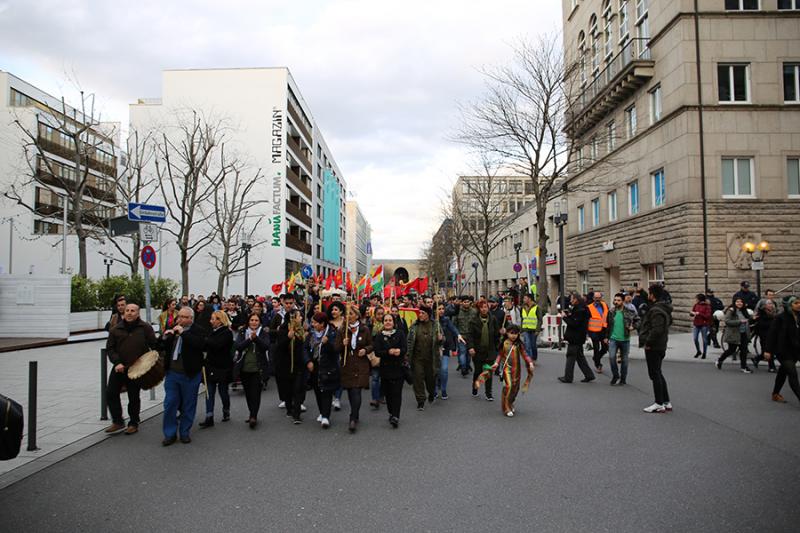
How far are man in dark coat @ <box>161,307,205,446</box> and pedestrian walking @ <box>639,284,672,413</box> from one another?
21.1 feet

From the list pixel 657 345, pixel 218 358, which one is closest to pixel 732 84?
pixel 657 345

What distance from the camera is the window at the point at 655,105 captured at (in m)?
23.8

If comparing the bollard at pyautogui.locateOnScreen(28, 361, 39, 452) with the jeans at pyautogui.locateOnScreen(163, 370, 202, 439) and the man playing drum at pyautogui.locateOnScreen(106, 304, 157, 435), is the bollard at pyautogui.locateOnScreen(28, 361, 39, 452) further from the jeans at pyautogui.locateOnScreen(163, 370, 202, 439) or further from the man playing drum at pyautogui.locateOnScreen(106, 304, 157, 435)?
the jeans at pyautogui.locateOnScreen(163, 370, 202, 439)

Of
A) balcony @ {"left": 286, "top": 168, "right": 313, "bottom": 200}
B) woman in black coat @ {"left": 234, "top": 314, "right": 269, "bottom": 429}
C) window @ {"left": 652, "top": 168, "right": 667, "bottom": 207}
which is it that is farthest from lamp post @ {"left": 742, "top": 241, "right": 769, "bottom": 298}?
balcony @ {"left": 286, "top": 168, "right": 313, "bottom": 200}

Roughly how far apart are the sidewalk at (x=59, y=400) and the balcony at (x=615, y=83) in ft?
61.4

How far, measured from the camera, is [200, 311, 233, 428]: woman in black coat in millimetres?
7242

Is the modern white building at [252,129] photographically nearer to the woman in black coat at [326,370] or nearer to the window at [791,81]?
the window at [791,81]

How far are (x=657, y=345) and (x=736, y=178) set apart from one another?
1693cm

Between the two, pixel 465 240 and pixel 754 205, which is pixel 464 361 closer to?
pixel 754 205

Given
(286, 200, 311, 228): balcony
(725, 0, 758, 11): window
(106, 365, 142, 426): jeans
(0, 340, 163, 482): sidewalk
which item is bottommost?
(0, 340, 163, 482): sidewalk

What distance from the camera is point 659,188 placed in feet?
77.6

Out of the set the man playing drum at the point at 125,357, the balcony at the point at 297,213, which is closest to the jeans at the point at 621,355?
the man playing drum at the point at 125,357

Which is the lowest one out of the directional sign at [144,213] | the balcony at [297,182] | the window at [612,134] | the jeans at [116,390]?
the jeans at [116,390]

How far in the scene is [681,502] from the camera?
4.50 m
